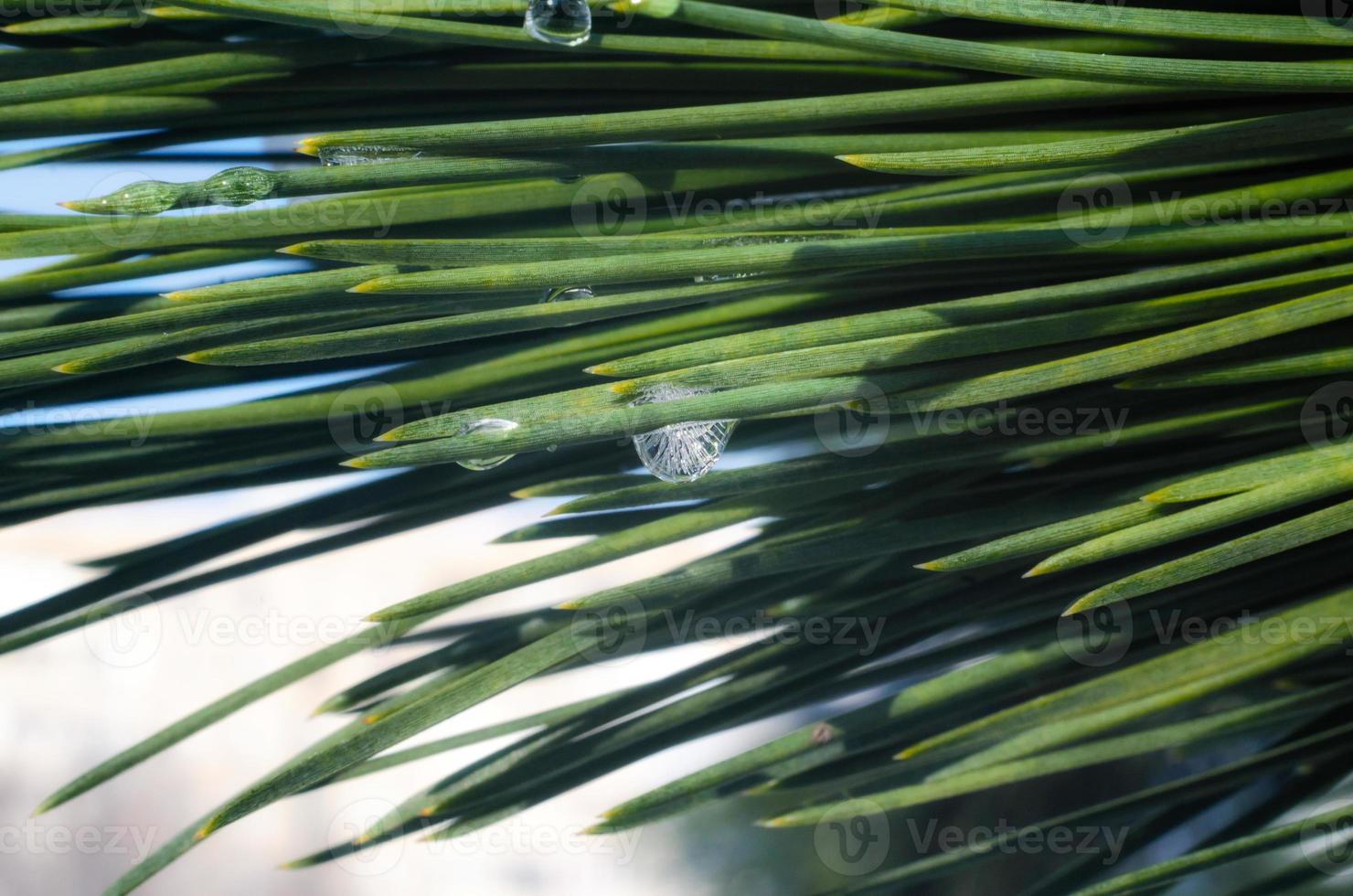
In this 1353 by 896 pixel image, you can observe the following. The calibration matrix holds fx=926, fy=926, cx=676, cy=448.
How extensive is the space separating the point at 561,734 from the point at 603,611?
2.5 inches

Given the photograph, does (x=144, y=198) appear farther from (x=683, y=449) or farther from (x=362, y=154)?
(x=683, y=449)

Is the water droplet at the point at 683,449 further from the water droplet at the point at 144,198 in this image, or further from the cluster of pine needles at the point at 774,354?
the water droplet at the point at 144,198

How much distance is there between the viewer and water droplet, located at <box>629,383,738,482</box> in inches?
12.8

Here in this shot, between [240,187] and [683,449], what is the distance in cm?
16

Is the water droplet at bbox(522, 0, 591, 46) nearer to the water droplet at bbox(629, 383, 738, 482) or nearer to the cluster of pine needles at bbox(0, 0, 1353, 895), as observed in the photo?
the cluster of pine needles at bbox(0, 0, 1353, 895)

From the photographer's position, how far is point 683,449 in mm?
332

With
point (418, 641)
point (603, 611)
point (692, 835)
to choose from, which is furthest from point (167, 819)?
point (603, 611)

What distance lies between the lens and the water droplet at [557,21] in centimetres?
26

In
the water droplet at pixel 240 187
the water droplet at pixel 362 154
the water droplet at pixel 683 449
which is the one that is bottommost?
the water droplet at pixel 683 449

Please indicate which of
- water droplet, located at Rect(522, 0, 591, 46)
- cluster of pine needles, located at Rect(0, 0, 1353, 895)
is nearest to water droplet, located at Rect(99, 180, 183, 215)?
cluster of pine needles, located at Rect(0, 0, 1353, 895)

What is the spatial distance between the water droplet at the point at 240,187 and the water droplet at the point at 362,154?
0.03m

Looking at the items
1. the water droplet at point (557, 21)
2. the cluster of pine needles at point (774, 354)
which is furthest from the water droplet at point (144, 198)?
the water droplet at point (557, 21)

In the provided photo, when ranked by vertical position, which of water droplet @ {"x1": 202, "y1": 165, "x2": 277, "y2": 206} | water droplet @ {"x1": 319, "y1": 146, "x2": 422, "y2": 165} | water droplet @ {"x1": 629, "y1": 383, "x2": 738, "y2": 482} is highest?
water droplet @ {"x1": 319, "y1": 146, "x2": 422, "y2": 165}

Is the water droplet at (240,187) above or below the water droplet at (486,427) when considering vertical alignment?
above
